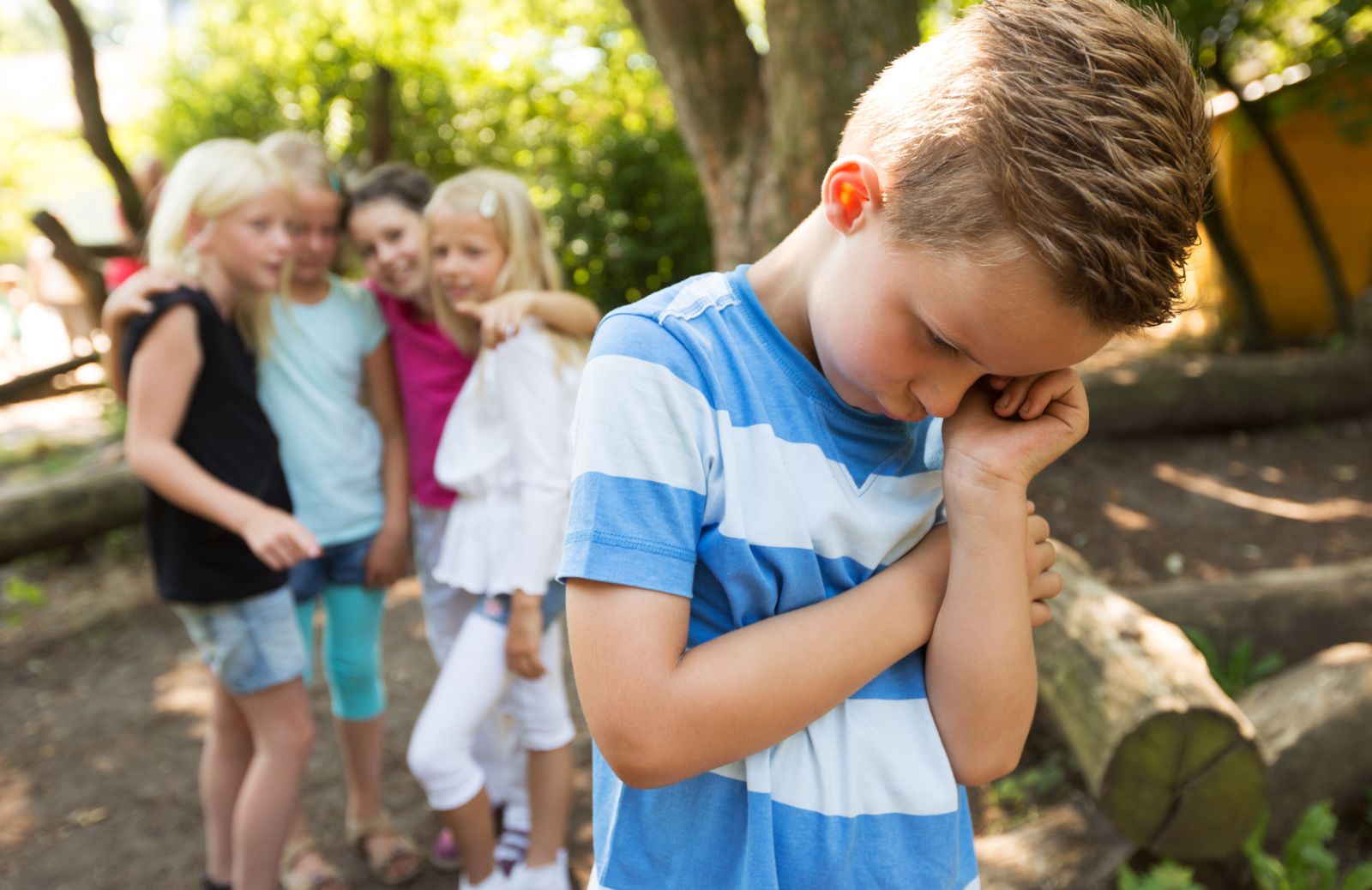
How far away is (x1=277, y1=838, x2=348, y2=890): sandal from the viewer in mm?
2943

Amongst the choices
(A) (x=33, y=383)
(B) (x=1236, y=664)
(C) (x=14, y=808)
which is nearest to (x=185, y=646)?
(C) (x=14, y=808)

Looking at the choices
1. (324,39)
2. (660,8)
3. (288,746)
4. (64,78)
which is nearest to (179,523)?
(288,746)

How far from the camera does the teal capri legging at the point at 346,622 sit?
9.56ft

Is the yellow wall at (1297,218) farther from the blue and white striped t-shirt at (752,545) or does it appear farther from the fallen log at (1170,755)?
the blue and white striped t-shirt at (752,545)

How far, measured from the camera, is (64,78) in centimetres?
2316

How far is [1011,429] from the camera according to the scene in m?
1.21

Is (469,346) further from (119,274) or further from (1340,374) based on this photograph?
(1340,374)

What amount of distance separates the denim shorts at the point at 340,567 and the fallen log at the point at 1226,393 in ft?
19.5

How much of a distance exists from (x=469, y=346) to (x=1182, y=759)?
6.64ft

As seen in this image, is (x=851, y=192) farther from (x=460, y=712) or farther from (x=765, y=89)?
(x=765, y=89)

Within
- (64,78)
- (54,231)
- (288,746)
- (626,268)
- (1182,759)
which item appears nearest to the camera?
(1182,759)

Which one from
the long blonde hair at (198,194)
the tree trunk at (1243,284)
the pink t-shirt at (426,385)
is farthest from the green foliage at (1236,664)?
the tree trunk at (1243,284)

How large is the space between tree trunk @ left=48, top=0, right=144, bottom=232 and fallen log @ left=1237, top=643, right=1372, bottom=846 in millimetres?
5515

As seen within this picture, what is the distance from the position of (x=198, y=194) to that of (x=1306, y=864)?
10.7 feet
